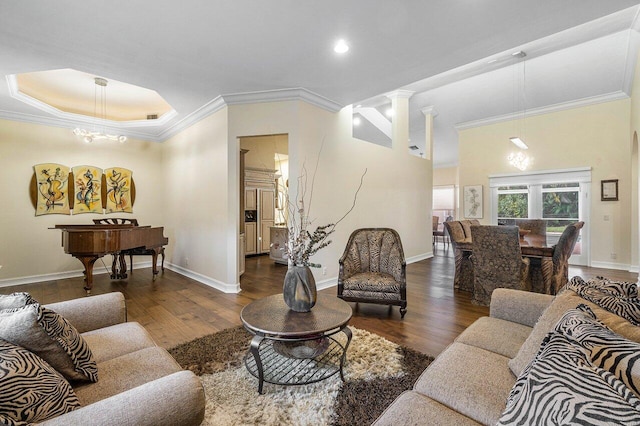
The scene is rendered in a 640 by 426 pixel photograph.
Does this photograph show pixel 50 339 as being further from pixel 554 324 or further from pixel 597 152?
pixel 597 152

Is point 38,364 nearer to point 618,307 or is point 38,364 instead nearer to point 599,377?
point 599,377

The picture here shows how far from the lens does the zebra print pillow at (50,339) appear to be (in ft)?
3.75

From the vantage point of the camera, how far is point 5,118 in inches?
191

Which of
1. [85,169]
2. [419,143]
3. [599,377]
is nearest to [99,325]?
[599,377]

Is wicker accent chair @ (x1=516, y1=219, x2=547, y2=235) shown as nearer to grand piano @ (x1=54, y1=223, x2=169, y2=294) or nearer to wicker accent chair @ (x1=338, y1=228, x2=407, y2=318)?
wicker accent chair @ (x1=338, y1=228, x2=407, y2=318)

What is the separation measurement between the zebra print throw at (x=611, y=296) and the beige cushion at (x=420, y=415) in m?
0.86

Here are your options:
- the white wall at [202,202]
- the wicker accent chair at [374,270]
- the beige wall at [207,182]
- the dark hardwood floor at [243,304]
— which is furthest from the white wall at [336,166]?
the dark hardwood floor at [243,304]

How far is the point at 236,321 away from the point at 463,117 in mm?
7188

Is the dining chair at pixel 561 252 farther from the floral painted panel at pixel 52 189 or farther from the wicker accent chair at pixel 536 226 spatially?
the floral painted panel at pixel 52 189

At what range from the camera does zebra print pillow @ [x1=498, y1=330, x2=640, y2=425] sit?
63 cm

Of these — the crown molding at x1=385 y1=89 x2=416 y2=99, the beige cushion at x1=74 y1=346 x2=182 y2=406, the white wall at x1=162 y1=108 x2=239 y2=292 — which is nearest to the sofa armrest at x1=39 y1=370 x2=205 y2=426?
the beige cushion at x1=74 y1=346 x2=182 y2=406

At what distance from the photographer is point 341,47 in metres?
3.04

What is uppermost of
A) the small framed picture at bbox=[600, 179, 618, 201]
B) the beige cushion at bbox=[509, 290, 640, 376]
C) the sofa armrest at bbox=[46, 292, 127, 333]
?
the small framed picture at bbox=[600, 179, 618, 201]

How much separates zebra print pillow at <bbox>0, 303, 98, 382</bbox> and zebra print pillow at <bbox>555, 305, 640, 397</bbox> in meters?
2.00
